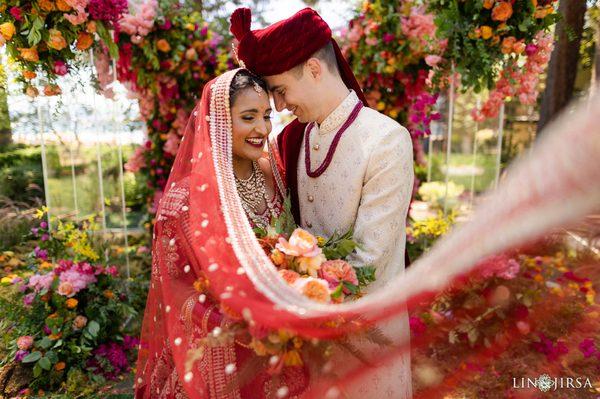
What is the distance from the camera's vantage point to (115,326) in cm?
373

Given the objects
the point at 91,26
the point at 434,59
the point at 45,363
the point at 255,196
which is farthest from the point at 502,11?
the point at 45,363

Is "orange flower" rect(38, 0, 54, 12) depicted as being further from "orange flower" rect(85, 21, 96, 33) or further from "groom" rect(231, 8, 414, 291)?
"groom" rect(231, 8, 414, 291)

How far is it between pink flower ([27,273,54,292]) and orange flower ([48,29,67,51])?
1.71 m

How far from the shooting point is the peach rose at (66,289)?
11.1 ft

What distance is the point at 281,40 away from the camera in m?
1.97

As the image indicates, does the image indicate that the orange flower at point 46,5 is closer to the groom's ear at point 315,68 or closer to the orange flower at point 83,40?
the orange flower at point 83,40

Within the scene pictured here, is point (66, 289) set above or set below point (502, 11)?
below

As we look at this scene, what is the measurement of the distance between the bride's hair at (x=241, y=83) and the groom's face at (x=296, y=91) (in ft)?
0.27

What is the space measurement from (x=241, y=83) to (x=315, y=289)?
1024 mm

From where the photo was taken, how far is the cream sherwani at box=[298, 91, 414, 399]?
187cm

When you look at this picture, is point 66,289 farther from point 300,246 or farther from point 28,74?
point 300,246

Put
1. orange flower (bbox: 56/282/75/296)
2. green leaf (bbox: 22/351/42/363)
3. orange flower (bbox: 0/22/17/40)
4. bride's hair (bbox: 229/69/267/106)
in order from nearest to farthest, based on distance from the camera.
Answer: bride's hair (bbox: 229/69/267/106) < orange flower (bbox: 0/22/17/40) < green leaf (bbox: 22/351/42/363) < orange flower (bbox: 56/282/75/296)

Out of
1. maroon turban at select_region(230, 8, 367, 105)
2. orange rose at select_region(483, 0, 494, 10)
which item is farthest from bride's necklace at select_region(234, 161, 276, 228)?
orange rose at select_region(483, 0, 494, 10)

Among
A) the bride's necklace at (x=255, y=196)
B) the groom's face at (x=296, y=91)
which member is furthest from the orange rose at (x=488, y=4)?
the bride's necklace at (x=255, y=196)
